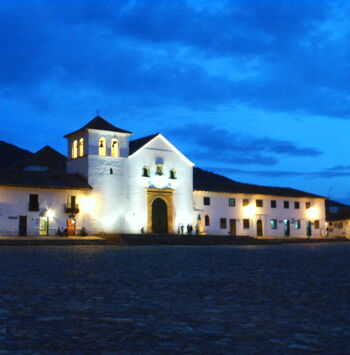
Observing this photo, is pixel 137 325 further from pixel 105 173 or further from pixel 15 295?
pixel 105 173

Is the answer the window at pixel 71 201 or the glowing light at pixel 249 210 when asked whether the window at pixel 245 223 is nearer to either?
the glowing light at pixel 249 210

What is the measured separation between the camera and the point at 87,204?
4666 centimetres

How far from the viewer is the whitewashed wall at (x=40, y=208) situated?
4284 cm

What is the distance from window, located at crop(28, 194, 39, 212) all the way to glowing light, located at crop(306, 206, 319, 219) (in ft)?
103

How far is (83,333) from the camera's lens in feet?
18.0

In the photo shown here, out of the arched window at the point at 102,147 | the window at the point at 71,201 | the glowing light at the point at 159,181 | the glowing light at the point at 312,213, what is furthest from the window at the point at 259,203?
the window at the point at 71,201

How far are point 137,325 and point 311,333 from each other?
182 cm

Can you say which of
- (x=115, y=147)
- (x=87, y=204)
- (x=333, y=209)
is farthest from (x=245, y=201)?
(x=333, y=209)

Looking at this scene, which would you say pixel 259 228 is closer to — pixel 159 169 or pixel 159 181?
pixel 159 181

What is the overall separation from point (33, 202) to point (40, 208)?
0.73 m

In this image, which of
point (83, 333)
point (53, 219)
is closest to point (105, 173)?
point (53, 219)

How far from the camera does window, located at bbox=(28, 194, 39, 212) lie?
144 feet

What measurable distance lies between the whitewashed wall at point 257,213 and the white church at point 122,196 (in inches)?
4.0

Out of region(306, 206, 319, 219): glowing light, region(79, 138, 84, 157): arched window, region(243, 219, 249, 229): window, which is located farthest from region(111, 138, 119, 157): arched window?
region(306, 206, 319, 219): glowing light
